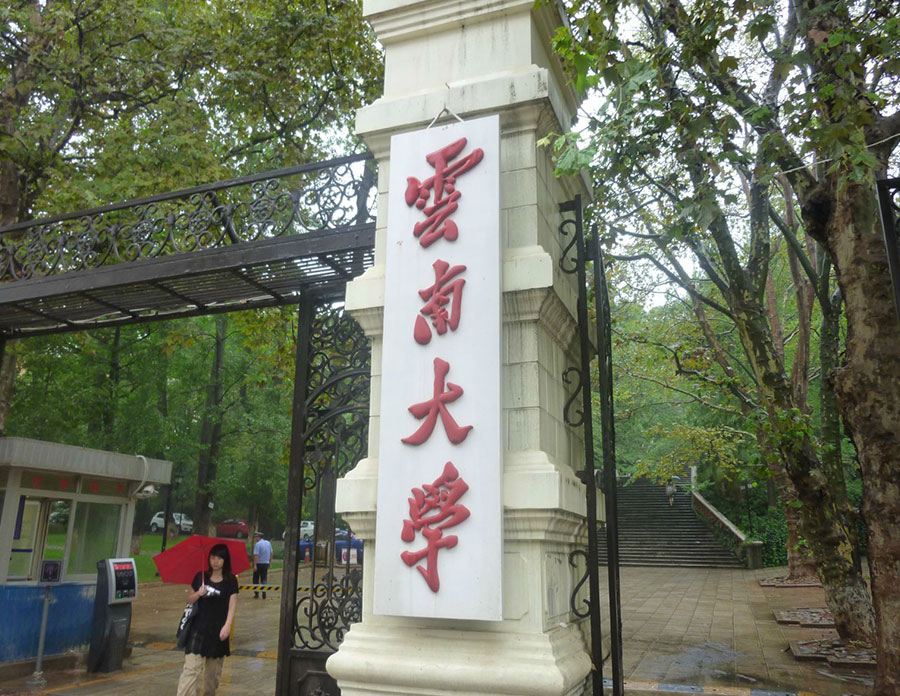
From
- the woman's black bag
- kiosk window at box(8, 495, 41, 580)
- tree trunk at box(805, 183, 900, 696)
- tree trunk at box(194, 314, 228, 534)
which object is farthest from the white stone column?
tree trunk at box(194, 314, 228, 534)

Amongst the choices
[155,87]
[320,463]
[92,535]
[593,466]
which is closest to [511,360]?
[593,466]

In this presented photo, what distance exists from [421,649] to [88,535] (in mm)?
8084

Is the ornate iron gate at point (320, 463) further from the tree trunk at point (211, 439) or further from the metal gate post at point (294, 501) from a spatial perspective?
the tree trunk at point (211, 439)

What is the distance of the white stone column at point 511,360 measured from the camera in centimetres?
309

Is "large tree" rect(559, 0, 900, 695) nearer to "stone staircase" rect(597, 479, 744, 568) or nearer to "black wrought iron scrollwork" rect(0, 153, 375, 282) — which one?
"black wrought iron scrollwork" rect(0, 153, 375, 282)

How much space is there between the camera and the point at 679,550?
1062 inches

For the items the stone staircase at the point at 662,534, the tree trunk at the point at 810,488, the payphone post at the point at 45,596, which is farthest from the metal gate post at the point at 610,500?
the stone staircase at the point at 662,534

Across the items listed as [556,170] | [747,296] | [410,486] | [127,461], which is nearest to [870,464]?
[556,170]

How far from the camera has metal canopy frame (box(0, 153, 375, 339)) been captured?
5.39 meters

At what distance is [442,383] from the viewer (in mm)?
3320

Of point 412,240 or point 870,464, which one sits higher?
point 412,240

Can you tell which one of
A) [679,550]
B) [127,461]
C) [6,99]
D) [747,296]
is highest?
[6,99]

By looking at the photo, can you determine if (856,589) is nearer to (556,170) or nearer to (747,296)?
(747,296)

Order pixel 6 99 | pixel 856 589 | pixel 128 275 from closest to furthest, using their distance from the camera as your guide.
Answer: pixel 128 275
pixel 856 589
pixel 6 99
